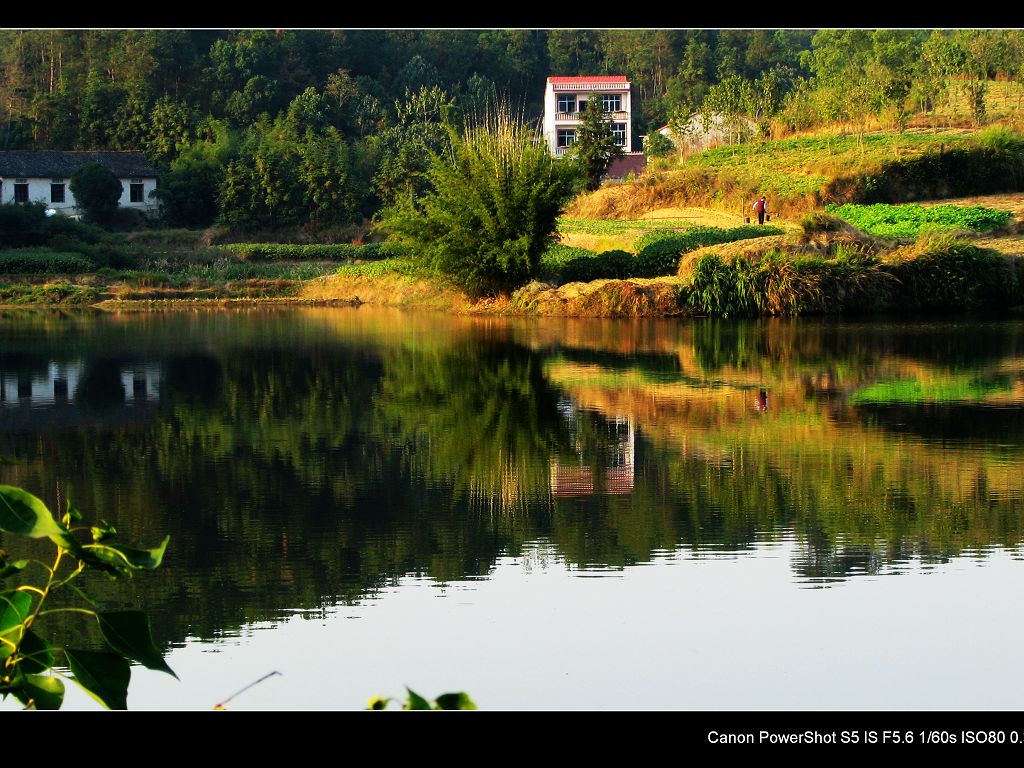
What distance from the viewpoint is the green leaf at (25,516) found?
2.20 m

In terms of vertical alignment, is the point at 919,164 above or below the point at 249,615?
above

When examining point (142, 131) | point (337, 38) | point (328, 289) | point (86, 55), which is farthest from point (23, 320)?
point (337, 38)

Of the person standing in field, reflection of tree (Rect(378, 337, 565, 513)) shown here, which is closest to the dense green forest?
the person standing in field

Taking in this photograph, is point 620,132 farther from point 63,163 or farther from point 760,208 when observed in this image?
point 760,208

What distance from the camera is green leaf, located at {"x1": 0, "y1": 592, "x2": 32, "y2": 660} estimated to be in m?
2.43

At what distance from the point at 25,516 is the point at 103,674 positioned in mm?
369

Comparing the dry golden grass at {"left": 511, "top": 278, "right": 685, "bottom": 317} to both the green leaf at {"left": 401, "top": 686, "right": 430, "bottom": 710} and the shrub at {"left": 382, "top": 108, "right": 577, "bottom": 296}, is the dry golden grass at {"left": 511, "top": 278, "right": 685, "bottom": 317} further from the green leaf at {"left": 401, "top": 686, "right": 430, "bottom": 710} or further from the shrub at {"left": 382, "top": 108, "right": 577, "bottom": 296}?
the green leaf at {"left": 401, "top": 686, "right": 430, "bottom": 710}

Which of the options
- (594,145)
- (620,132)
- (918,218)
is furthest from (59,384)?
(620,132)

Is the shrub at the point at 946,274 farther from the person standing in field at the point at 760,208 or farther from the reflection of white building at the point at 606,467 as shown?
the reflection of white building at the point at 606,467

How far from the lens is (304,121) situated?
201 feet

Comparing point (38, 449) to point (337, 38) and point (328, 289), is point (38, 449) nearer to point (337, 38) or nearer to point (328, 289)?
point (328, 289)

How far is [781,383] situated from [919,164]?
22591 mm

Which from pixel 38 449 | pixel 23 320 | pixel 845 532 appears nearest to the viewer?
pixel 845 532

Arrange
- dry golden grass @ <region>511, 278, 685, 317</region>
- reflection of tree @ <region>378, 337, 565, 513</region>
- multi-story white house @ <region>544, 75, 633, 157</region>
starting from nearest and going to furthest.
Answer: reflection of tree @ <region>378, 337, 565, 513</region>, dry golden grass @ <region>511, 278, 685, 317</region>, multi-story white house @ <region>544, 75, 633, 157</region>
